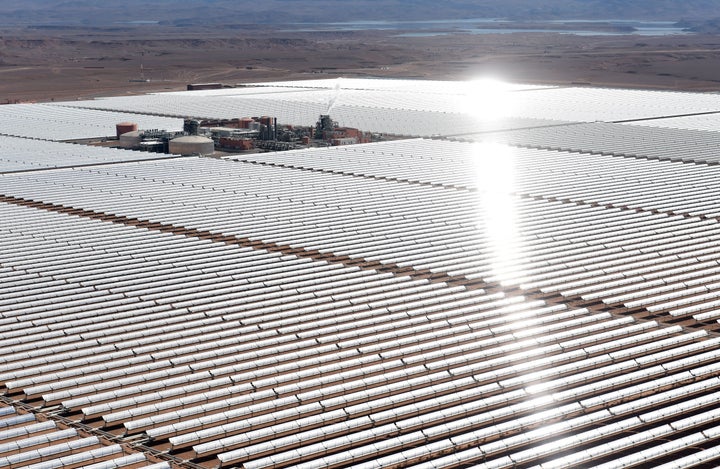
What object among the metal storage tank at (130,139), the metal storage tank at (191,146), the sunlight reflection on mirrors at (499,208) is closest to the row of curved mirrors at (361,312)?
the sunlight reflection on mirrors at (499,208)

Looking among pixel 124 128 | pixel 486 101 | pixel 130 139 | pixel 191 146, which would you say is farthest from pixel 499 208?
pixel 486 101

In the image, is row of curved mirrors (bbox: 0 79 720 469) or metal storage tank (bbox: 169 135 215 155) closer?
row of curved mirrors (bbox: 0 79 720 469)

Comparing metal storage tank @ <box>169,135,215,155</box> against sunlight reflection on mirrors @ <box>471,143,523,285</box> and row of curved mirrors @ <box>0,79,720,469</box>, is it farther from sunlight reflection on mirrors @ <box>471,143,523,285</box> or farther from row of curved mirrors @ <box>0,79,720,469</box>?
sunlight reflection on mirrors @ <box>471,143,523,285</box>

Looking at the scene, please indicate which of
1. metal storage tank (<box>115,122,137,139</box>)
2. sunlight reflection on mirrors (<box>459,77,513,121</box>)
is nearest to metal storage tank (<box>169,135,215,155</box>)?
metal storage tank (<box>115,122,137,139</box>)

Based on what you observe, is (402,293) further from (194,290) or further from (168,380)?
(168,380)

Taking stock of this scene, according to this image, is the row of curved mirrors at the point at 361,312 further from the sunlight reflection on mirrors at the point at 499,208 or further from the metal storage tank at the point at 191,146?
the metal storage tank at the point at 191,146

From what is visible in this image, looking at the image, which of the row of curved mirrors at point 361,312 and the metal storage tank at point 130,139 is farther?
the metal storage tank at point 130,139

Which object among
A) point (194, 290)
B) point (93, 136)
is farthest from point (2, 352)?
point (93, 136)
